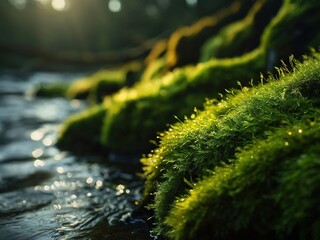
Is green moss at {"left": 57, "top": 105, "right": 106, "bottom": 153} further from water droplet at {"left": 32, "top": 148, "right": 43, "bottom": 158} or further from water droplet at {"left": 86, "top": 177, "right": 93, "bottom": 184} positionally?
water droplet at {"left": 86, "top": 177, "right": 93, "bottom": 184}

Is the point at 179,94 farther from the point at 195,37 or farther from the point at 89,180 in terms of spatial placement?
the point at 195,37

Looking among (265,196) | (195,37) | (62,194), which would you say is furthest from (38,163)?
(195,37)

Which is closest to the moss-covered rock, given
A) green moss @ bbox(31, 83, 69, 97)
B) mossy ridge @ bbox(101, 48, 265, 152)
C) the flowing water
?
green moss @ bbox(31, 83, 69, 97)

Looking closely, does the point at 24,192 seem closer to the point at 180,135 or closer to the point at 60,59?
the point at 180,135

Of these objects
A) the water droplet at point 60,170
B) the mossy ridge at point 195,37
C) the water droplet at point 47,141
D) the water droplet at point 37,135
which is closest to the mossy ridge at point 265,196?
the water droplet at point 60,170

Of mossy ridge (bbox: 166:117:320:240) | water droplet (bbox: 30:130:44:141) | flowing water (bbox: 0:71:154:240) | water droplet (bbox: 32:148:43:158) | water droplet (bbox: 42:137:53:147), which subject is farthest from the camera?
water droplet (bbox: 30:130:44:141)

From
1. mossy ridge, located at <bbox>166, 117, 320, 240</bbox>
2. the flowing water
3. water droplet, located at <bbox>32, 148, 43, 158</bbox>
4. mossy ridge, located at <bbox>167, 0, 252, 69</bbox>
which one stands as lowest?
mossy ridge, located at <bbox>166, 117, 320, 240</bbox>
